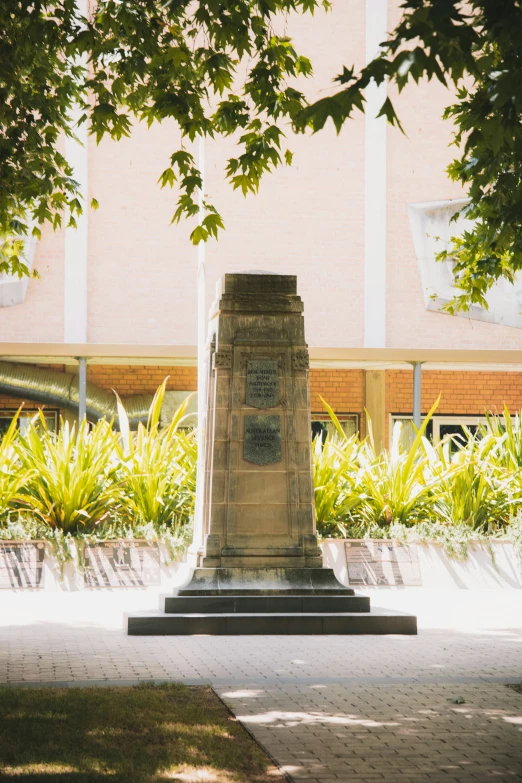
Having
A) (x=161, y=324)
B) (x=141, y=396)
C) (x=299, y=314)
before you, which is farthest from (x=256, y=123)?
(x=141, y=396)

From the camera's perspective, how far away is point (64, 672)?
7.49m

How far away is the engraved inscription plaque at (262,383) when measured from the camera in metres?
9.84

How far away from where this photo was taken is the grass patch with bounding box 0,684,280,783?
4.91 metres

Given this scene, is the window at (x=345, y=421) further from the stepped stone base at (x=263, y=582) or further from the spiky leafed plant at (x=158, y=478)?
the stepped stone base at (x=263, y=582)

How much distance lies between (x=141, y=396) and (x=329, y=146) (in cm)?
617

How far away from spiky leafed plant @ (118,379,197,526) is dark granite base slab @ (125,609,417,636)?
360cm

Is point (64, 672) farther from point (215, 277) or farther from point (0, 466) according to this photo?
point (215, 277)

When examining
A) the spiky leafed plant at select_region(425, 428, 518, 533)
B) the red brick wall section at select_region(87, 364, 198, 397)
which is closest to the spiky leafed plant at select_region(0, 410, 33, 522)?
the spiky leafed plant at select_region(425, 428, 518, 533)

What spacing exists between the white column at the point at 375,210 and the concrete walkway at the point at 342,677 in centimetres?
1016

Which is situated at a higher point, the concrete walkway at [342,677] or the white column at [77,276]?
the white column at [77,276]

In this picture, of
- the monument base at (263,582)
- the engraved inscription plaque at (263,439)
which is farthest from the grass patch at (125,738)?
the engraved inscription plaque at (263,439)

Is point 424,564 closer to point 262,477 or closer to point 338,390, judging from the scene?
point 262,477

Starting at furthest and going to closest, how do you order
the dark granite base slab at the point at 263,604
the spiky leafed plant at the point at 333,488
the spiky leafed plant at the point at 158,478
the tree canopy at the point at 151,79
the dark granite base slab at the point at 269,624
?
the spiky leafed plant at the point at 333,488
the spiky leafed plant at the point at 158,478
the dark granite base slab at the point at 263,604
the dark granite base slab at the point at 269,624
the tree canopy at the point at 151,79

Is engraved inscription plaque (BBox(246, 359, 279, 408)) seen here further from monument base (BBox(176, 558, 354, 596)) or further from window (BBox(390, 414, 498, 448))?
window (BBox(390, 414, 498, 448))
